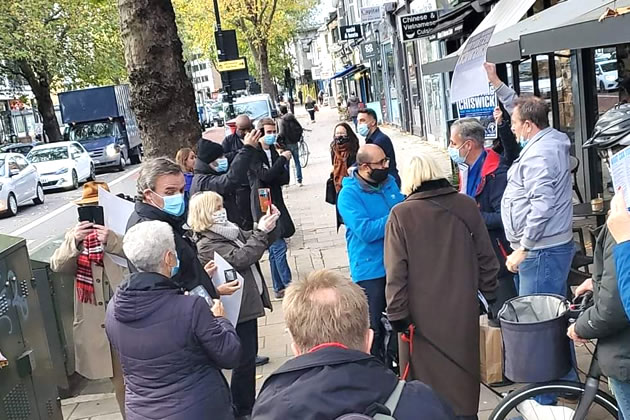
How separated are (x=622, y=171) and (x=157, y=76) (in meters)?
6.19

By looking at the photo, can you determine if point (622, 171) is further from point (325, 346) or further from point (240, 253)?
point (240, 253)

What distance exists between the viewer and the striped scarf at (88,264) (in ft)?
14.5

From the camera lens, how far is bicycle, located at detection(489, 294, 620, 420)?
3.38 m

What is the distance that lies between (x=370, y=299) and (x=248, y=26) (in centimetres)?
3300

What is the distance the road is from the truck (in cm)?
454

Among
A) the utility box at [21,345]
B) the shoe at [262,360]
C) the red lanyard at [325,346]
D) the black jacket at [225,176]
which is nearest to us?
the red lanyard at [325,346]

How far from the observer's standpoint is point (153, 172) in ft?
13.4

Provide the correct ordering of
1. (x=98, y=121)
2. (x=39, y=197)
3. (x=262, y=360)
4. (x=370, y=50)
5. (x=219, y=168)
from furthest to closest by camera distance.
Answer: (x=370, y=50)
(x=98, y=121)
(x=39, y=197)
(x=219, y=168)
(x=262, y=360)

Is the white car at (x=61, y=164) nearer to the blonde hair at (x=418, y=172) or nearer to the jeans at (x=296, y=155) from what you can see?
the jeans at (x=296, y=155)

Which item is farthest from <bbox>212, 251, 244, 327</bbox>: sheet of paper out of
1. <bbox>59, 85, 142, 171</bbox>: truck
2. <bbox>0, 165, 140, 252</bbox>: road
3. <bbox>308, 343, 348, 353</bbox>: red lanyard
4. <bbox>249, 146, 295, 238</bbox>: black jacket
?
<bbox>59, 85, 142, 171</bbox>: truck

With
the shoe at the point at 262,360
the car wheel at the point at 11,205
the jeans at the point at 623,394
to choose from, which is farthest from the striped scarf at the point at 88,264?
the car wheel at the point at 11,205

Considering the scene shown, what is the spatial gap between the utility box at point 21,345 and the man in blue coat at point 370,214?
2.04m

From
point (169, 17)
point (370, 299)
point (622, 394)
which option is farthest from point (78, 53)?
point (622, 394)

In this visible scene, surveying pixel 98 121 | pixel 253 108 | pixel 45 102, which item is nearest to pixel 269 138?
pixel 253 108
